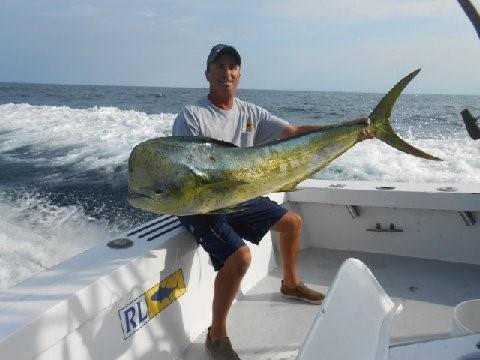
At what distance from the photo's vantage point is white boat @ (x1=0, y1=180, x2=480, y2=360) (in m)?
1.51

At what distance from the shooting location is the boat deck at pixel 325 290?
2.59 metres

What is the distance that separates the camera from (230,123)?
8.66 feet

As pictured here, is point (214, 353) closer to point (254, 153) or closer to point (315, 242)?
point (254, 153)

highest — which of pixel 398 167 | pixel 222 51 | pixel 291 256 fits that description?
pixel 222 51

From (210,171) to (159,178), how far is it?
0.51 feet

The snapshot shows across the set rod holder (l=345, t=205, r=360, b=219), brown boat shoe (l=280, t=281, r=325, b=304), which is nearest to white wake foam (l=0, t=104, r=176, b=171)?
rod holder (l=345, t=205, r=360, b=219)

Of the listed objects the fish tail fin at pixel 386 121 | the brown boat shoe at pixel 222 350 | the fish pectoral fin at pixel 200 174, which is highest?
the fish tail fin at pixel 386 121

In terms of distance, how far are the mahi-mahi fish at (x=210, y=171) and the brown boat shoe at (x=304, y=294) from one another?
4.96 feet

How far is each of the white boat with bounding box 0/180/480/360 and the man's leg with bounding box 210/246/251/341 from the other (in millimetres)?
229

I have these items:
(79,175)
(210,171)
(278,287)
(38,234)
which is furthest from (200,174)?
(79,175)

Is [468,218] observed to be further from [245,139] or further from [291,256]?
[245,139]

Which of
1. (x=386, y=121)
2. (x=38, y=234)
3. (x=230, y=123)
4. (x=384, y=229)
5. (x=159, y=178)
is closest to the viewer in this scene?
(x=159, y=178)

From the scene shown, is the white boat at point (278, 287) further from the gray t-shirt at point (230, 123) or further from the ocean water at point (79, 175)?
the ocean water at point (79, 175)

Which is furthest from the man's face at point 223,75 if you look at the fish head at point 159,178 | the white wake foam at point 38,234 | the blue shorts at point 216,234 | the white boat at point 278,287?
the white wake foam at point 38,234
